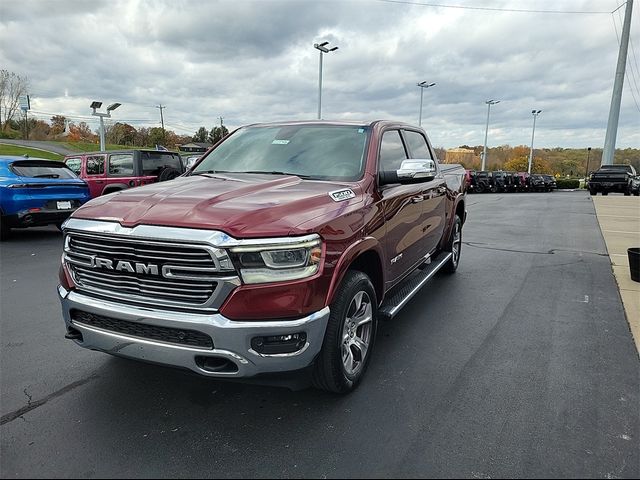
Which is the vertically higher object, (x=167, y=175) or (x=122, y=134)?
(x=122, y=134)

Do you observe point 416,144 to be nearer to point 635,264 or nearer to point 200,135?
point 635,264

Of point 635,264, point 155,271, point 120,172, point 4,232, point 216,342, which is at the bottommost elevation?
point 4,232

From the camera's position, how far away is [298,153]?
391cm

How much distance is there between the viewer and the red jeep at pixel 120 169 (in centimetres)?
1120

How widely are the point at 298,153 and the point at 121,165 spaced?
902cm

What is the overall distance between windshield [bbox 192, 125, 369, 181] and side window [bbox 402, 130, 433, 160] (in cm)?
103

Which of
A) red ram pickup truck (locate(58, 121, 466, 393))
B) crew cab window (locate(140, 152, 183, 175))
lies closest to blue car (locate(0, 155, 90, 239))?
crew cab window (locate(140, 152, 183, 175))

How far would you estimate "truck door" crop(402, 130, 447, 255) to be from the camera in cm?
475

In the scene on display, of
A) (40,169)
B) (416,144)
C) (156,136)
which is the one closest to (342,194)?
(416,144)

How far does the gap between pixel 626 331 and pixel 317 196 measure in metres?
3.58

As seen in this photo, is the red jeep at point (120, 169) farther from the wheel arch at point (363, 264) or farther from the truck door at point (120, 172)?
the wheel arch at point (363, 264)

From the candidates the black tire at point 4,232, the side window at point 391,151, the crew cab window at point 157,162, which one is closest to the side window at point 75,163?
the crew cab window at point 157,162

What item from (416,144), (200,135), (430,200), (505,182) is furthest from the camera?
(200,135)

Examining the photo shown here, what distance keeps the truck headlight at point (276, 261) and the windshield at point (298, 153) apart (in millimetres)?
1126
